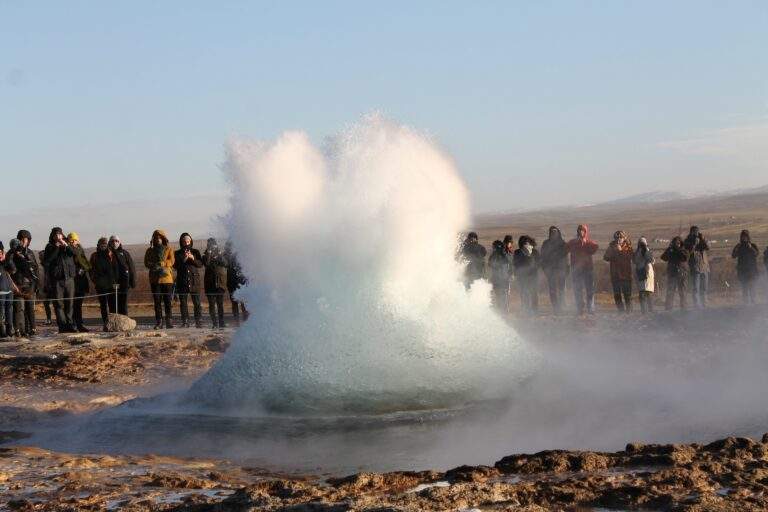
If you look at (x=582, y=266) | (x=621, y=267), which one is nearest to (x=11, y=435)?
(x=582, y=266)

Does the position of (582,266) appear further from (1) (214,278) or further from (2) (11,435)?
(2) (11,435)

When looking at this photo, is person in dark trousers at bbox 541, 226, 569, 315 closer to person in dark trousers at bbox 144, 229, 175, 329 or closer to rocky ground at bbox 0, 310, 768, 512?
person in dark trousers at bbox 144, 229, 175, 329

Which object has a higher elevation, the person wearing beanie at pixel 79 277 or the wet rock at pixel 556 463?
the person wearing beanie at pixel 79 277

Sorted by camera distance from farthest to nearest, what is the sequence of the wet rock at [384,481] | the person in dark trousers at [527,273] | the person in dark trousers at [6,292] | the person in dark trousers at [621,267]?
the person in dark trousers at [527,273] → the person in dark trousers at [621,267] → the person in dark trousers at [6,292] → the wet rock at [384,481]

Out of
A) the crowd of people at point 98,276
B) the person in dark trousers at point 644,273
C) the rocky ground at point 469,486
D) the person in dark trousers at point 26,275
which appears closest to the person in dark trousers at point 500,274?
the person in dark trousers at point 644,273

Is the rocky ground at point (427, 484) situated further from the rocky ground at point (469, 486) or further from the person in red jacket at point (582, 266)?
the person in red jacket at point (582, 266)

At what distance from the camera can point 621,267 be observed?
1549cm

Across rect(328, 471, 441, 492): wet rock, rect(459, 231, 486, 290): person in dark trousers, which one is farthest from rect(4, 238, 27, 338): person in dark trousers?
rect(328, 471, 441, 492): wet rock

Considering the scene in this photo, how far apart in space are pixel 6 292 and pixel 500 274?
21.3 ft

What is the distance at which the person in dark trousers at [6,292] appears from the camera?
14172 mm

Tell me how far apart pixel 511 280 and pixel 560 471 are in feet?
32.5

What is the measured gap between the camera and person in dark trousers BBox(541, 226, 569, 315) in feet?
50.3

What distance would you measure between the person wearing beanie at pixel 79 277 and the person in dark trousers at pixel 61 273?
0.40 feet

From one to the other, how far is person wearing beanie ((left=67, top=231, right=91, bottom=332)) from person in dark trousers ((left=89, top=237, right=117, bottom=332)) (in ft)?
0.41
